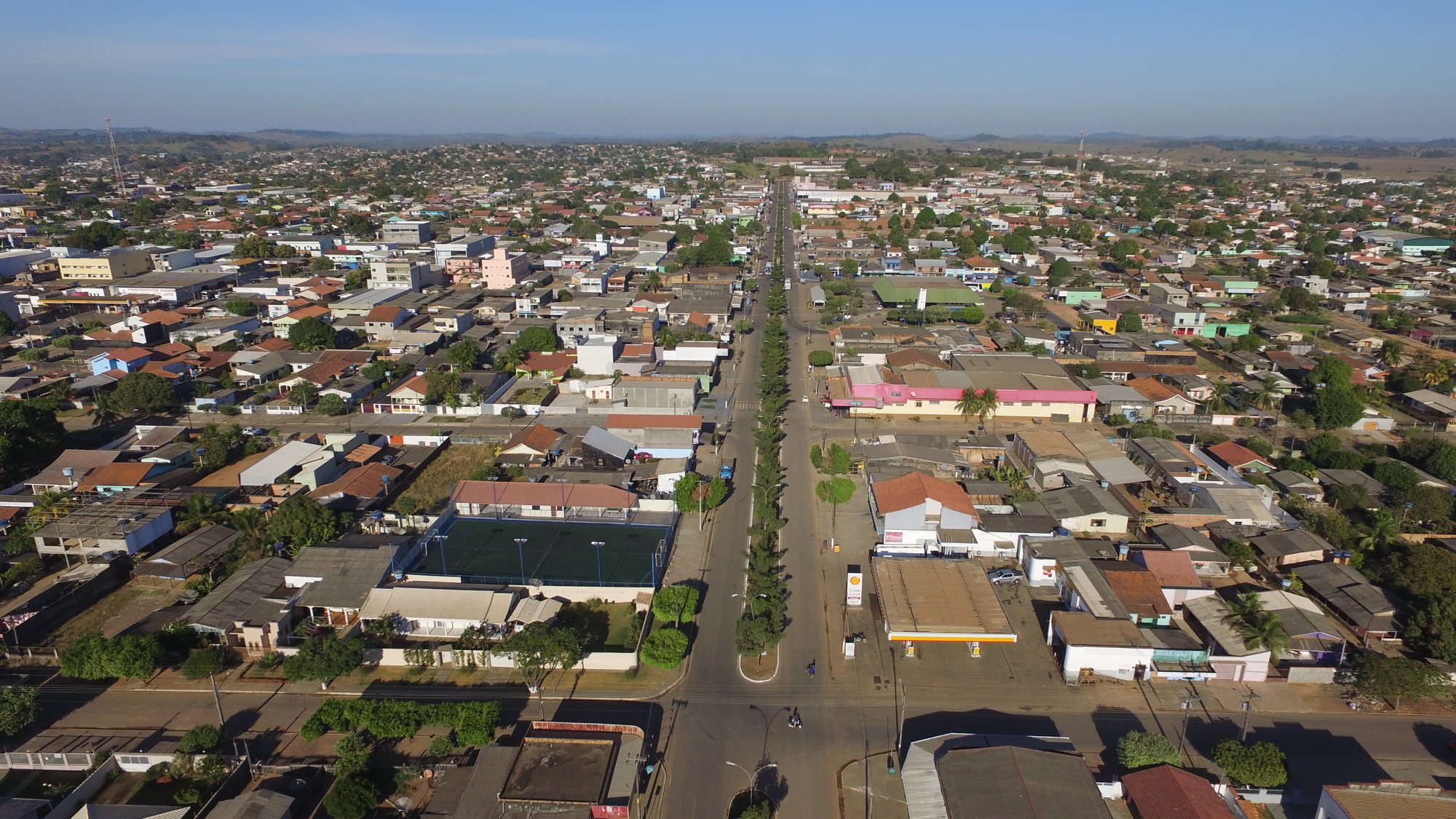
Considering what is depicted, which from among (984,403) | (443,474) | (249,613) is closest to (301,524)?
(249,613)

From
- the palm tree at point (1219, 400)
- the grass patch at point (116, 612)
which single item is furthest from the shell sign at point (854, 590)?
the palm tree at point (1219, 400)

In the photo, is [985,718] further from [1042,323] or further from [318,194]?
[318,194]

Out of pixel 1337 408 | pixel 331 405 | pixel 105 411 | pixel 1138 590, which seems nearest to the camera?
pixel 1138 590

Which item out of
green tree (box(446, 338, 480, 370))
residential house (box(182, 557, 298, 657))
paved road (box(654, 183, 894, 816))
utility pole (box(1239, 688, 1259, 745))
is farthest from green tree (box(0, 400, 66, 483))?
utility pole (box(1239, 688, 1259, 745))

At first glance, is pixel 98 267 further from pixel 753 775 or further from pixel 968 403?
pixel 753 775

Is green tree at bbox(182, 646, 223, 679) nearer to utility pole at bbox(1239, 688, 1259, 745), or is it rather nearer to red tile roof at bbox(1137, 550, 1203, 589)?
utility pole at bbox(1239, 688, 1259, 745)

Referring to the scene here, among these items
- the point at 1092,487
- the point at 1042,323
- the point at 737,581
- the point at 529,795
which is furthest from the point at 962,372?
the point at 529,795

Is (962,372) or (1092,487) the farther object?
(962,372)
